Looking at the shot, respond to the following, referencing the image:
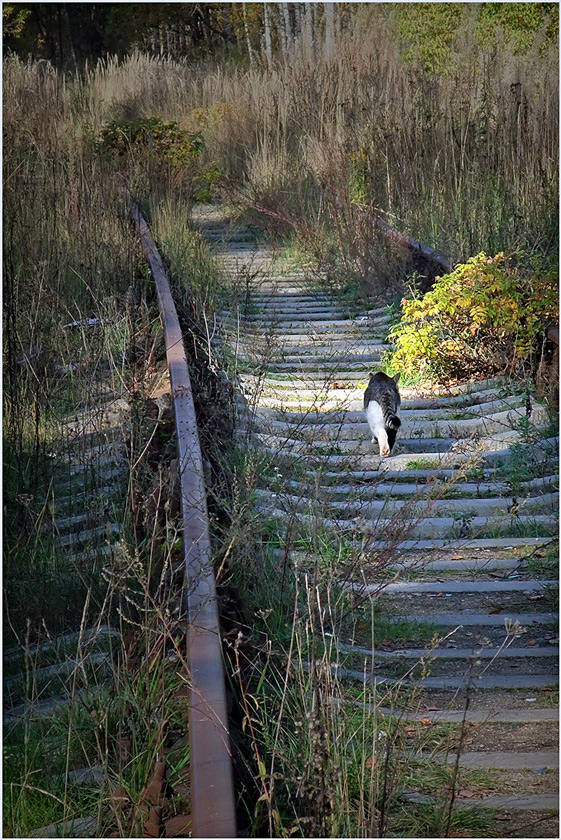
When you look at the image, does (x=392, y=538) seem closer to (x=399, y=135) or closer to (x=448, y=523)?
(x=448, y=523)

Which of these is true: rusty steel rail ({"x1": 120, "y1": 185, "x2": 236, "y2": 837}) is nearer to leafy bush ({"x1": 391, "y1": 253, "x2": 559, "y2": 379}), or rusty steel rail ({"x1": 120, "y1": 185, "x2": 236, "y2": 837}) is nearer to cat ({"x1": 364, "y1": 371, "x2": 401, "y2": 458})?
cat ({"x1": 364, "y1": 371, "x2": 401, "y2": 458})

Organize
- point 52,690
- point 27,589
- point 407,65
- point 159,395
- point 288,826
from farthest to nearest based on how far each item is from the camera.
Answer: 1. point 407,65
2. point 159,395
3. point 27,589
4. point 52,690
5. point 288,826

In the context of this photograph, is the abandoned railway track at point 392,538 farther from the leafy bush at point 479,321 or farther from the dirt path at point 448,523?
the leafy bush at point 479,321

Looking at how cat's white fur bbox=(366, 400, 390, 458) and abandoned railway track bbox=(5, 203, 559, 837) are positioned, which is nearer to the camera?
abandoned railway track bbox=(5, 203, 559, 837)

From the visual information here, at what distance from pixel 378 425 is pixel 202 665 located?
10.1 ft

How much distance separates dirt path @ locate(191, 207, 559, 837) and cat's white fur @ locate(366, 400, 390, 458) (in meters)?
0.11

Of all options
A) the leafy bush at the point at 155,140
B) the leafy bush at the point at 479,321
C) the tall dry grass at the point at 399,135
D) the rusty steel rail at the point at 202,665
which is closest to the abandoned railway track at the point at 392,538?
the rusty steel rail at the point at 202,665

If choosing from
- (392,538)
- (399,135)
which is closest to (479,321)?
(392,538)

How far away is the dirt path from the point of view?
3.05 m

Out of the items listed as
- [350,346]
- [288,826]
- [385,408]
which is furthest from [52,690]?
[350,346]

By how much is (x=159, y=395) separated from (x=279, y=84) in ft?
38.3

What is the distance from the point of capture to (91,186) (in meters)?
10.0

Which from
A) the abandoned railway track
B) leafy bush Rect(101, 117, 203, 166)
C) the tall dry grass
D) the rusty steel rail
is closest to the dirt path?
the abandoned railway track

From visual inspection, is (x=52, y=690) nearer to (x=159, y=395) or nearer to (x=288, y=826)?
(x=288, y=826)
